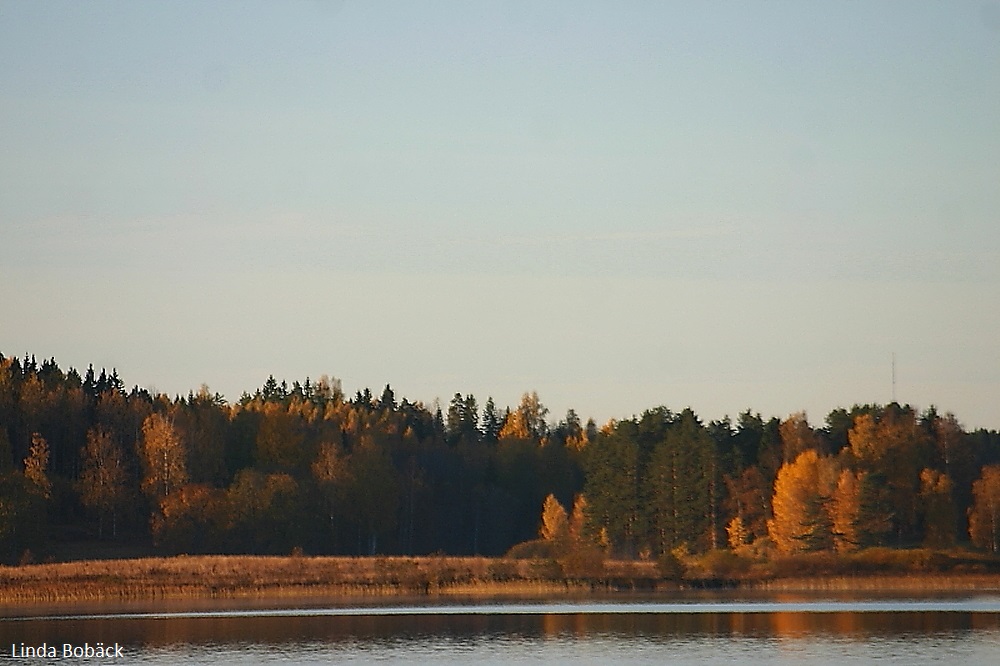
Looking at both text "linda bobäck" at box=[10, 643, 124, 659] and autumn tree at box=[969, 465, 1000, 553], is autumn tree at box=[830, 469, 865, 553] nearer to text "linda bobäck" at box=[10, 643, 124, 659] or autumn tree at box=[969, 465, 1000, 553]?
autumn tree at box=[969, 465, 1000, 553]

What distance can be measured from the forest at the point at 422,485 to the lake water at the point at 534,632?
3970cm

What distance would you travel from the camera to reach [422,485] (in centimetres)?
15675

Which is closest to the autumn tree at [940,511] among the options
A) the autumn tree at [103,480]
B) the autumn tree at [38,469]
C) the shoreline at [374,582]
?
the shoreline at [374,582]

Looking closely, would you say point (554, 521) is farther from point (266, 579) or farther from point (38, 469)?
point (266, 579)

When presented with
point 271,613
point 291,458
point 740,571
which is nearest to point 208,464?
point 291,458

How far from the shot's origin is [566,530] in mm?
137750

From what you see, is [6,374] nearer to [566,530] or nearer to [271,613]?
[566,530]

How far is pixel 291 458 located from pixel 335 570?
182 feet

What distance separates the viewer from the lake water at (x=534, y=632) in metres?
52.2

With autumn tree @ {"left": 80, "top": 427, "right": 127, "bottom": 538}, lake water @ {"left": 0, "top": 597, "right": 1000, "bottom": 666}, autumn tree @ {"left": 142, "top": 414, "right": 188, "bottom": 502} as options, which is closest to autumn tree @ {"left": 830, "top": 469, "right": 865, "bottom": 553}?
lake water @ {"left": 0, "top": 597, "right": 1000, "bottom": 666}

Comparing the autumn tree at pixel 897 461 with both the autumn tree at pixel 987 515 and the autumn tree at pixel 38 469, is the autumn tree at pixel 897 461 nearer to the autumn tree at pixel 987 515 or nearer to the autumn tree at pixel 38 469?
the autumn tree at pixel 987 515

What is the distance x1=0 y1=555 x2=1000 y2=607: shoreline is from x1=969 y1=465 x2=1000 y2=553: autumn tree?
2284 cm

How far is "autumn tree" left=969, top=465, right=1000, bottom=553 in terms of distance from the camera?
124m

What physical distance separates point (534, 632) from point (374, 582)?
1227 inches
